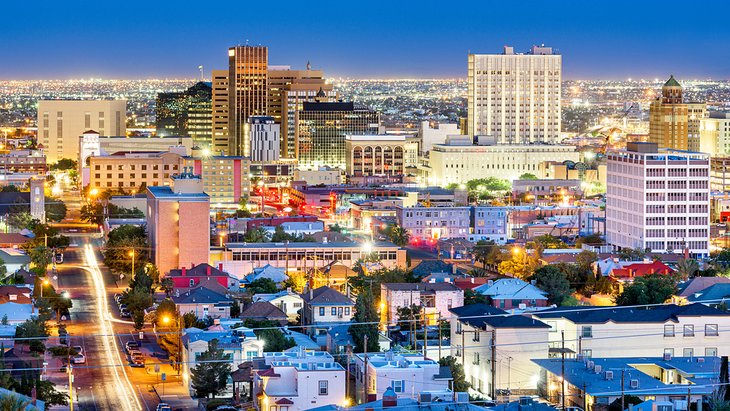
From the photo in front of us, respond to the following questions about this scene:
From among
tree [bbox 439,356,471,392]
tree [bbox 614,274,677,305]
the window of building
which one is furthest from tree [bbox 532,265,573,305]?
tree [bbox 439,356,471,392]

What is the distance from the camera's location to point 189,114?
406ft

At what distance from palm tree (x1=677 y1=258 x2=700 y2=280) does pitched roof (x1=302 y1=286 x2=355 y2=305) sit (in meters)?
11.2

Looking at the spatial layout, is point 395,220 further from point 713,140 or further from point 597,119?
point 597,119

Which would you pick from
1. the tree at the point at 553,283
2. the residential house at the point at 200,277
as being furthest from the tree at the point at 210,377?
the residential house at the point at 200,277

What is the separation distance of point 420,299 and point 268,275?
818 centimetres

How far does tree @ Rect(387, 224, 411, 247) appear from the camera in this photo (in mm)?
60100

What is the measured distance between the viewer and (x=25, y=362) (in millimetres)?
31969

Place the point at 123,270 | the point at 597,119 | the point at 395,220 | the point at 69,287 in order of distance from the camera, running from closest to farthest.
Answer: the point at 69,287, the point at 123,270, the point at 395,220, the point at 597,119

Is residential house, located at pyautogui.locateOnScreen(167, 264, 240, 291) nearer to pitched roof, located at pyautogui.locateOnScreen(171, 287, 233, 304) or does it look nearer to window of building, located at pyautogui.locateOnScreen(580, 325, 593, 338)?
pitched roof, located at pyautogui.locateOnScreen(171, 287, 233, 304)

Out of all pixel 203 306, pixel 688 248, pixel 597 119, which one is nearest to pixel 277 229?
pixel 688 248

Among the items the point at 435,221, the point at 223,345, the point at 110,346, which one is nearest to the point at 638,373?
the point at 223,345

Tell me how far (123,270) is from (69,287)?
10.6 ft

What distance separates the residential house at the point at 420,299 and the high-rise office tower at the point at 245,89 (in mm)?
72989

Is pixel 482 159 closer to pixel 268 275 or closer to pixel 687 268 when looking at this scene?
pixel 687 268
